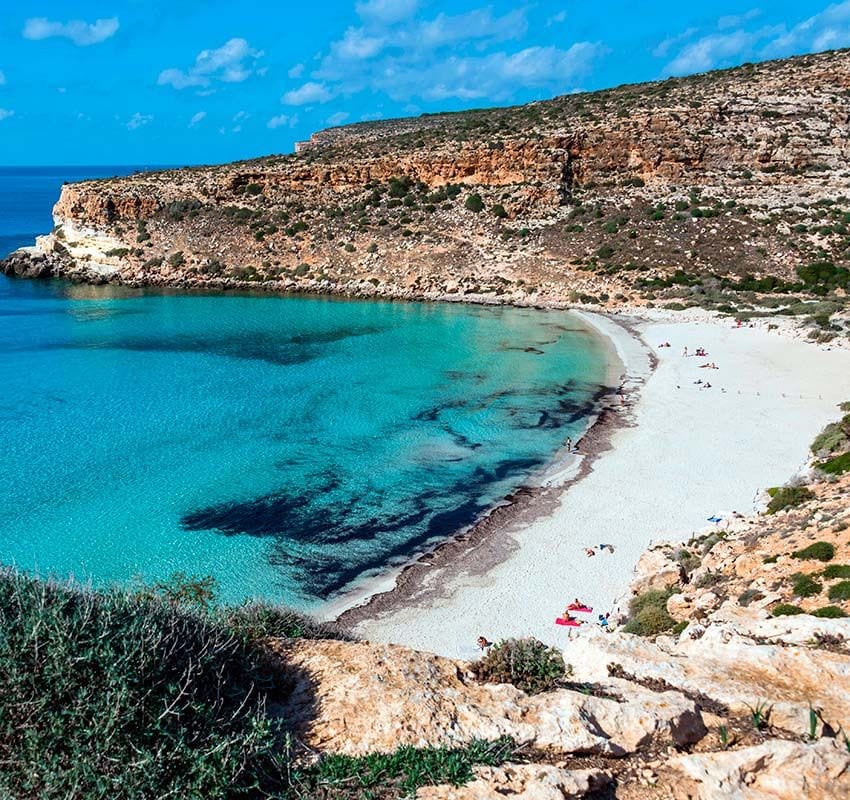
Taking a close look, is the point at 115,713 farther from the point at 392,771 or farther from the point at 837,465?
the point at 837,465

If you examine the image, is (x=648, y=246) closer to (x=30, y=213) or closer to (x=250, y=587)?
(x=250, y=587)

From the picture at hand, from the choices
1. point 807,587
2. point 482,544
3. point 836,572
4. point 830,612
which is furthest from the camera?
point 482,544

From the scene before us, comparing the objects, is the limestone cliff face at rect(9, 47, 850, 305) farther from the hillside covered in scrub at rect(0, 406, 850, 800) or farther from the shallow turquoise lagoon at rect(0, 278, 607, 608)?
the hillside covered in scrub at rect(0, 406, 850, 800)

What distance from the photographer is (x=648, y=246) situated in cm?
5188

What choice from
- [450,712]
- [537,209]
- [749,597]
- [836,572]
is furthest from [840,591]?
[537,209]

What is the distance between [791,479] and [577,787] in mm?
16813

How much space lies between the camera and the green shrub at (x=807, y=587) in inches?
430

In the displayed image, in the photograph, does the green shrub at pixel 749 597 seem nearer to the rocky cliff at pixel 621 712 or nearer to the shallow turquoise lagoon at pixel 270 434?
the rocky cliff at pixel 621 712

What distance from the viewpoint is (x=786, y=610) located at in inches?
405

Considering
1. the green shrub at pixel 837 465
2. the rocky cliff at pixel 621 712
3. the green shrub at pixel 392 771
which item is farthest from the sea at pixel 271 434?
the green shrub at pixel 837 465

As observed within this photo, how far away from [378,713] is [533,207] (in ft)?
182

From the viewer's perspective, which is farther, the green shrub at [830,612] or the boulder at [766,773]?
the green shrub at [830,612]

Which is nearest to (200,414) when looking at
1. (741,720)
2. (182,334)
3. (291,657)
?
(182,334)

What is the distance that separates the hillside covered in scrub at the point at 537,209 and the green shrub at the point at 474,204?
12 centimetres
